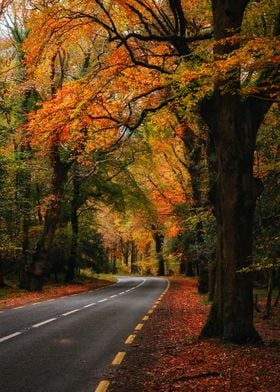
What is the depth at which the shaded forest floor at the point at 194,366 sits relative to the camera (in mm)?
Answer: 6254

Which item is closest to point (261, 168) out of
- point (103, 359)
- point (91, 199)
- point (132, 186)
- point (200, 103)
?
point (200, 103)

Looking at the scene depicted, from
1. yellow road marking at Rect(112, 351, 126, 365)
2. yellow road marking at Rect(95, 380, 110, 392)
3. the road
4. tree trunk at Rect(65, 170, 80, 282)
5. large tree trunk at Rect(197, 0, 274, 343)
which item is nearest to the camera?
yellow road marking at Rect(95, 380, 110, 392)

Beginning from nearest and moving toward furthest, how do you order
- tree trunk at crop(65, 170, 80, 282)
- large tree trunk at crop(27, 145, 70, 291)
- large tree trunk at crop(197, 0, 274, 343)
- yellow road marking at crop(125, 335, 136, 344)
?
large tree trunk at crop(197, 0, 274, 343)
yellow road marking at crop(125, 335, 136, 344)
large tree trunk at crop(27, 145, 70, 291)
tree trunk at crop(65, 170, 80, 282)

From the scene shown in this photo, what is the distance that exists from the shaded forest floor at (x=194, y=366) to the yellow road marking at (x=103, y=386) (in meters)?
0.09

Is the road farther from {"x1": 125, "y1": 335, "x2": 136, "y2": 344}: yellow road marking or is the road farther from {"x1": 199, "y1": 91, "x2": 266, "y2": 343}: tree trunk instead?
{"x1": 199, "y1": 91, "x2": 266, "y2": 343}: tree trunk

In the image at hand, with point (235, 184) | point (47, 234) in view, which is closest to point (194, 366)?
point (235, 184)

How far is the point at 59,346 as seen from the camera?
30.7 ft

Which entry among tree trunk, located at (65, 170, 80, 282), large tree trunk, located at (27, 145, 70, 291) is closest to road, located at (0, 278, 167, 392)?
large tree trunk, located at (27, 145, 70, 291)

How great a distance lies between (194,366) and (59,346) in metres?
3.32

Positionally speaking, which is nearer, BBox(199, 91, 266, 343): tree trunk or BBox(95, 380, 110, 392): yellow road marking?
BBox(95, 380, 110, 392): yellow road marking

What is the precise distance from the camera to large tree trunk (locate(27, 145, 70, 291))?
26938 mm

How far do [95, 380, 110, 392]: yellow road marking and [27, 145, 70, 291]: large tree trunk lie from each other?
20.7m

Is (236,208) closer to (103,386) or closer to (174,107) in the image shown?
(103,386)

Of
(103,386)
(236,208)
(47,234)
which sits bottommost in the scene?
(103,386)
